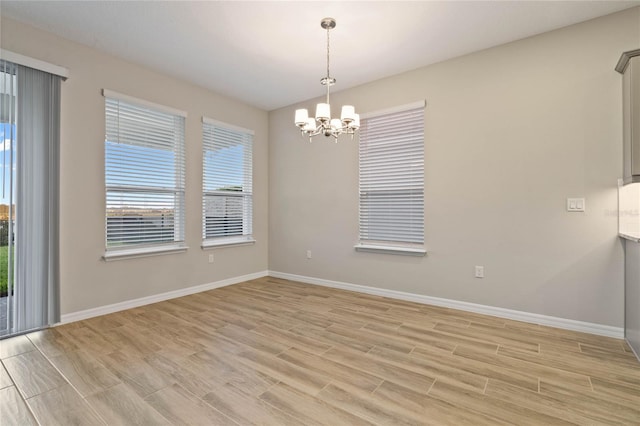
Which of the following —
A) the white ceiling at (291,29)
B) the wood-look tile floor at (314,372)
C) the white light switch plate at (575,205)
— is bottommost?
the wood-look tile floor at (314,372)

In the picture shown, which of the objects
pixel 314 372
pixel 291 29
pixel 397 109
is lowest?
pixel 314 372

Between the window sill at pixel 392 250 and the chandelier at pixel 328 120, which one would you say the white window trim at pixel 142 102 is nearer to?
the chandelier at pixel 328 120

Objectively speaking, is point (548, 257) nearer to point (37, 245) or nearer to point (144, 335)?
point (144, 335)

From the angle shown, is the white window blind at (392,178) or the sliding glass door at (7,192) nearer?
the sliding glass door at (7,192)

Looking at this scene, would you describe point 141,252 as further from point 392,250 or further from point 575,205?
point 575,205

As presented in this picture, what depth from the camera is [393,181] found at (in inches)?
161

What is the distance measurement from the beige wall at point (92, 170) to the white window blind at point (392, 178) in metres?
2.48

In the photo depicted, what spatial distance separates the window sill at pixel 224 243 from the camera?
4502mm

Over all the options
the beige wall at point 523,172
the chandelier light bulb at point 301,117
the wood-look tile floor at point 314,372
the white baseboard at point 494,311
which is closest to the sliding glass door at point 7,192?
the wood-look tile floor at point 314,372

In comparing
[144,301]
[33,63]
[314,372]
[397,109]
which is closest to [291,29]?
[397,109]

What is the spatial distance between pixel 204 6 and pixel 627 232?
13.7 feet

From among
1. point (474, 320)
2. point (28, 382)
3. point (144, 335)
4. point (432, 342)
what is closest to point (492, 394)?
point (432, 342)

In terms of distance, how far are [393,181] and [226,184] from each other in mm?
2560

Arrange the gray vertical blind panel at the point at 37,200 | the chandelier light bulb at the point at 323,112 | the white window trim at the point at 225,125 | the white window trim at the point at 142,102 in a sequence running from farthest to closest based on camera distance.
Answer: the white window trim at the point at 225,125 < the white window trim at the point at 142,102 < the gray vertical blind panel at the point at 37,200 < the chandelier light bulb at the point at 323,112
